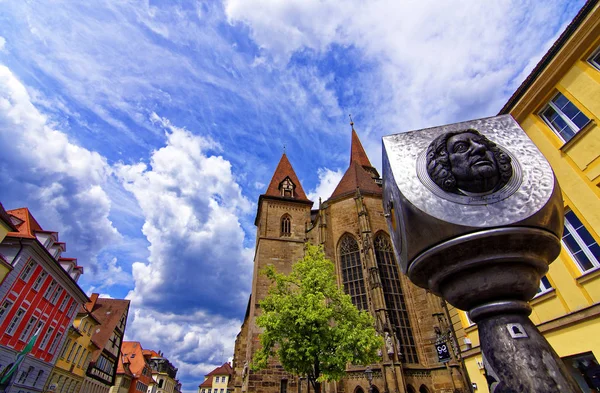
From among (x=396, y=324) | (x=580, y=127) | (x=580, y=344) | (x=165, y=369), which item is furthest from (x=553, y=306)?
(x=165, y=369)

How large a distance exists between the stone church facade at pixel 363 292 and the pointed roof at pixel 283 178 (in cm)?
259

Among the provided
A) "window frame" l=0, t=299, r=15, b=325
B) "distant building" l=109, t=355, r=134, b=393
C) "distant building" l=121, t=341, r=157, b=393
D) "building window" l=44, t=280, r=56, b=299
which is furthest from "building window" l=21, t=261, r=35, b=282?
"distant building" l=121, t=341, r=157, b=393

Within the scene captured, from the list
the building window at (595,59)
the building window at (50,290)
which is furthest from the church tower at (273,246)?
the building window at (595,59)

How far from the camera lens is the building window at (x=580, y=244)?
6.79 meters

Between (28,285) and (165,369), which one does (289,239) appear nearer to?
(28,285)

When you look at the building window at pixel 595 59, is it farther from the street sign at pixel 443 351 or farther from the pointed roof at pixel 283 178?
the pointed roof at pixel 283 178

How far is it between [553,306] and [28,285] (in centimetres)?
2296

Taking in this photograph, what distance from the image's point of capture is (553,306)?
7.30 m

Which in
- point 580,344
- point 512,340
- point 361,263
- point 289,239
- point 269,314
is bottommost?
point 512,340

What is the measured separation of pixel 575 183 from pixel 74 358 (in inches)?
1249

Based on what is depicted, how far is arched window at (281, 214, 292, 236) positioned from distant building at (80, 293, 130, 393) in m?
19.0

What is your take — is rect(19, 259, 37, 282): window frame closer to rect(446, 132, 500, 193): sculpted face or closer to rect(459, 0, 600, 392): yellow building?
rect(459, 0, 600, 392): yellow building

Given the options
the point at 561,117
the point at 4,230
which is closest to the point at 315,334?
the point at 561,117

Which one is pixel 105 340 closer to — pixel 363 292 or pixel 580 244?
pixel 363 292
